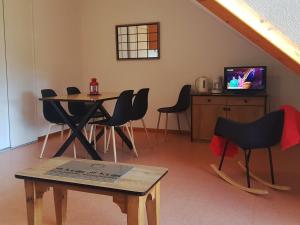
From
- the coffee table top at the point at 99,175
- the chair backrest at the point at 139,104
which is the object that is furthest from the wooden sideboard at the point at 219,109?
the coffee table top at the point at 99,175

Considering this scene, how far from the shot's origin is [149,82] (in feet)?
19.6

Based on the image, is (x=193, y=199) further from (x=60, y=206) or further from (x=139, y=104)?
(x=139, y=104)

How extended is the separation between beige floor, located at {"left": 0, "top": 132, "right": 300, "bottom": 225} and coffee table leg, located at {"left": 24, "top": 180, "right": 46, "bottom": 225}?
0.33 m

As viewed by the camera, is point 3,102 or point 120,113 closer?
point 120,113

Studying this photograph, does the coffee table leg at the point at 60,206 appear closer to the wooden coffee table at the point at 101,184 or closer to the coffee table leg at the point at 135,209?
the wooden coffee table at the point at 101,184

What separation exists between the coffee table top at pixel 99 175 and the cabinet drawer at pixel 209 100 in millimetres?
2973

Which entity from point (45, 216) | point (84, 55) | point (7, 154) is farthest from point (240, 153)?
point (84, 55)

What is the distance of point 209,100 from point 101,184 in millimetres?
3367

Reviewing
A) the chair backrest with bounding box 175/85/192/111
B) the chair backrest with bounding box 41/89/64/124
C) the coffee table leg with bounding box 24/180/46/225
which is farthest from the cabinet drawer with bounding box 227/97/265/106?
the coffee table leg with bounding box 24/180/46/225

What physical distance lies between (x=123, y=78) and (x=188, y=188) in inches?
134

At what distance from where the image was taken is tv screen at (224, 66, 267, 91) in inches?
192

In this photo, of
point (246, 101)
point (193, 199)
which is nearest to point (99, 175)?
point (193, 199)

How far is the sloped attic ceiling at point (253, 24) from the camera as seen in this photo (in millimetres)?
2053

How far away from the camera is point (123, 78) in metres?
6.17
